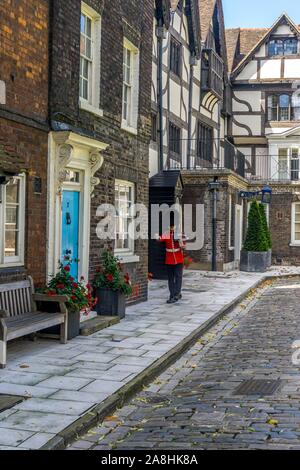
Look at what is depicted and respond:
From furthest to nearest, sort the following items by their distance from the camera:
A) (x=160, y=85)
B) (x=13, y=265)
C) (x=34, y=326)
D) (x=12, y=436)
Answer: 1. (x=160, y=85)
2. (x=13, y=265)
3. (x=34, y=326)
4. (x=12, y=436)

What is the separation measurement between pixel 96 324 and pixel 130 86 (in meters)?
5.79

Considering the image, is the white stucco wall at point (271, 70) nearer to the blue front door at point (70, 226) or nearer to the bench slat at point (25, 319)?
the blue front door at point (70, 226)

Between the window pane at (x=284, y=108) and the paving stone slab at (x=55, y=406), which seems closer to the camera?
the paving stone slab at (x=55, y=406)

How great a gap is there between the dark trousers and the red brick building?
Result: 4.82 meters

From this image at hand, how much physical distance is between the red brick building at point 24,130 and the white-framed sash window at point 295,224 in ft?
72.4

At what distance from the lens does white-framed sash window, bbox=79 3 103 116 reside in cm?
1134

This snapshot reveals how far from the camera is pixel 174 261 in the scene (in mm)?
14023

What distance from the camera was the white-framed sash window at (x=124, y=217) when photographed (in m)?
13.2

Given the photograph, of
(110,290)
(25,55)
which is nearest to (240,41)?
(110,290)

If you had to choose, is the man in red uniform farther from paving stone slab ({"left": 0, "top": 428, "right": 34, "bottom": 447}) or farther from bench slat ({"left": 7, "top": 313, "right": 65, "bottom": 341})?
paving stone slab ({"left": 0, "top": 428, "right": 34, "bottom": 447})

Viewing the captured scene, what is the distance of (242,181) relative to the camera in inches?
1057

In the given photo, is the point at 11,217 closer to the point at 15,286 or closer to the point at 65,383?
the point at 15,286

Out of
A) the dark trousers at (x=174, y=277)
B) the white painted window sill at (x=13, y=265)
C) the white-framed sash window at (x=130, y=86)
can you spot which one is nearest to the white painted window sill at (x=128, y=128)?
the white-framed sash window at (x=130, y=86)

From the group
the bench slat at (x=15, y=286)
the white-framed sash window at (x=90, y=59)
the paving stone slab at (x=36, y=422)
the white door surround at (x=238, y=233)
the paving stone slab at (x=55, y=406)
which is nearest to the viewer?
the paving stone slab at (x=36, y=422)
